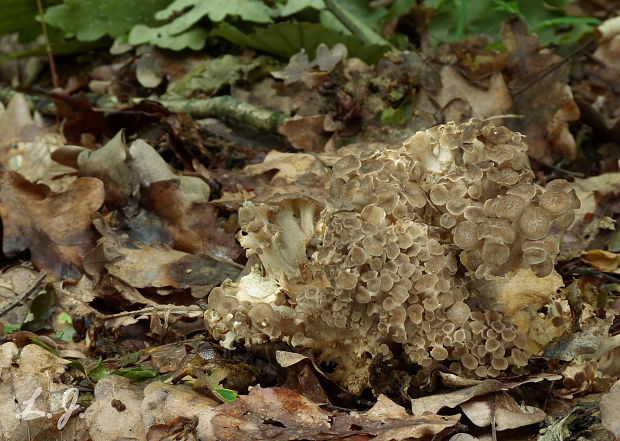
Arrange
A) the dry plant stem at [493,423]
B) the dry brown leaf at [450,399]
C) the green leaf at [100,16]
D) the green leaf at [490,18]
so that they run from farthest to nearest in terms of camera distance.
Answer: the green leaf at [100,16], the green leaf at [490,18], the dry brown leaf at [450,399], the dry plant stem at [493,423]

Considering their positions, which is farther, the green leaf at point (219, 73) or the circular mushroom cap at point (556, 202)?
the green leaf at point (219, 73)

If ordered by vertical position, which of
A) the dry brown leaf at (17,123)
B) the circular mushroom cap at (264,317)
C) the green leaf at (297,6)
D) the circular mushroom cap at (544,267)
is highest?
the circular mushroom cap at (544,267)

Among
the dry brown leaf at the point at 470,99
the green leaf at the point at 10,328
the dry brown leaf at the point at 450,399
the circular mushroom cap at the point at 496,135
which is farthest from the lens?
the dry brown leaf at the point at 470,99

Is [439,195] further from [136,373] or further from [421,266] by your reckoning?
[136,373]

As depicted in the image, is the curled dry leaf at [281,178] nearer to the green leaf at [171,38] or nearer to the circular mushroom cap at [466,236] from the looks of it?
the circular mushroom cap at [466,236]

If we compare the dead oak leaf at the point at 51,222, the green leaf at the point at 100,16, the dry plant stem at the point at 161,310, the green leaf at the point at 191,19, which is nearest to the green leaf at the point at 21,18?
the green leaf at the point at 100,16

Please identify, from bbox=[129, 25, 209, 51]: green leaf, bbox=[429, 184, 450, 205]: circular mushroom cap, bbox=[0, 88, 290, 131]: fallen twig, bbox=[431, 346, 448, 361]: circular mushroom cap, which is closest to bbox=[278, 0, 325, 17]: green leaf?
bbox=[129, 25, 209, 51]: green leaf
